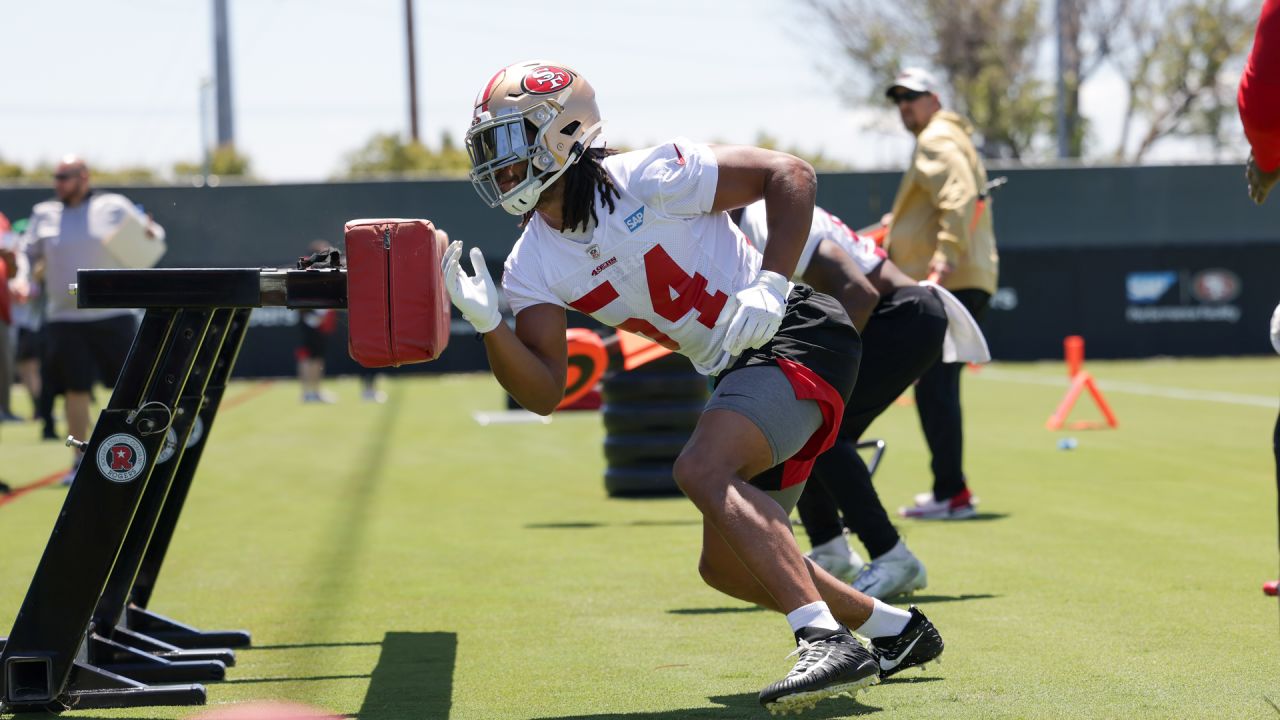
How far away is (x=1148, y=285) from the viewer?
26.7m

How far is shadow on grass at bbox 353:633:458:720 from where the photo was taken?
4.39 metres

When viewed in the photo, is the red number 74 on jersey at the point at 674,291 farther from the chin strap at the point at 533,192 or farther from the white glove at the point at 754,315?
the chin strap at the point at 533,192

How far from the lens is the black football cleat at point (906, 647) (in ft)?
14.3

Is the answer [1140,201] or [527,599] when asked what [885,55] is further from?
[527,599]

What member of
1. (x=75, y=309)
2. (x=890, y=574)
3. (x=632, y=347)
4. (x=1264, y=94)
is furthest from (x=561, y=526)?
(x=1264, y=94)

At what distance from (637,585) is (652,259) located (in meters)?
2.41

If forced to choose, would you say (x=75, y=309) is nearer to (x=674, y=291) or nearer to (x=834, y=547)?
(x=834, y=547)

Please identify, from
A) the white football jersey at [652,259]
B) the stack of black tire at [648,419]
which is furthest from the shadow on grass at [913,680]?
the stack of black tire at [648,419]

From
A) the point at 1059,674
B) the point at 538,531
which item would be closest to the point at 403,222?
the point at 1059,674

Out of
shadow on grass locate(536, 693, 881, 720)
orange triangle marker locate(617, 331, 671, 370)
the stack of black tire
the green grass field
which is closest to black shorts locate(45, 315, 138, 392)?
the green grass field

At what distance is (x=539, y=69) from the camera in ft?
14.5

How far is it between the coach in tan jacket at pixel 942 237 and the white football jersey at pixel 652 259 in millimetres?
3764

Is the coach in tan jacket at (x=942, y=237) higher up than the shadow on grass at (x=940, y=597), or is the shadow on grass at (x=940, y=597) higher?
the coach in tan jacket at (x=942, y=237)

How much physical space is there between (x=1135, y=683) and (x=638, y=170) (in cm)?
202
